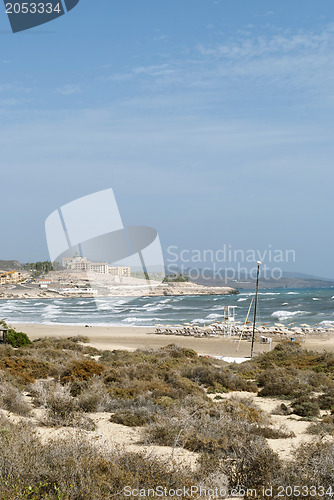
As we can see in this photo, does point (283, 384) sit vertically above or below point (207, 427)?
below

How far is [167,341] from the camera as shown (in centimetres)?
2834

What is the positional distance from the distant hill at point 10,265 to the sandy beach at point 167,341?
13104 centimetres

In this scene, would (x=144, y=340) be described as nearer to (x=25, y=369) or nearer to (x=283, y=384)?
(x=25, y=369)

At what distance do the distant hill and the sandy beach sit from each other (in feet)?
430

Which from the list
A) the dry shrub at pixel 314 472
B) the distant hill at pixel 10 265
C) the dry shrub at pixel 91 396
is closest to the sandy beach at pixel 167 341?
the dry shrub at pixel 91 396

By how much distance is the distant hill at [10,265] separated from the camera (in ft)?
526

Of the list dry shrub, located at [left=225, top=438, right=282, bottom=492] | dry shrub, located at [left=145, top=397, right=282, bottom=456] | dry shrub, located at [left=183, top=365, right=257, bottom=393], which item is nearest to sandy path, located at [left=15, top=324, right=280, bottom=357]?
dry shrub, located at [left=183, top=365, right=257, bottom=393]

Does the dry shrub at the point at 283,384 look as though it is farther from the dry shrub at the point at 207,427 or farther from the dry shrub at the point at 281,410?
the dry shrub at the point at 207,427

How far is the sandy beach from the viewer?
78.5ft

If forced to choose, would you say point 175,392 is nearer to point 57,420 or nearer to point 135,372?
point 135,372

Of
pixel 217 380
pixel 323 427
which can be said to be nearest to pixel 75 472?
pixel 323 427

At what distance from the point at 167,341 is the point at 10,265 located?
488 feet

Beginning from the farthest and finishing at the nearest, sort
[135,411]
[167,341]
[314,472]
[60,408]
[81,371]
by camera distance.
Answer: [167,341] → [81,371] → [135,411] → [60,408] → [314,472]

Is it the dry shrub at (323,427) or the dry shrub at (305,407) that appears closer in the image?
the dry shrub at (323,427)
